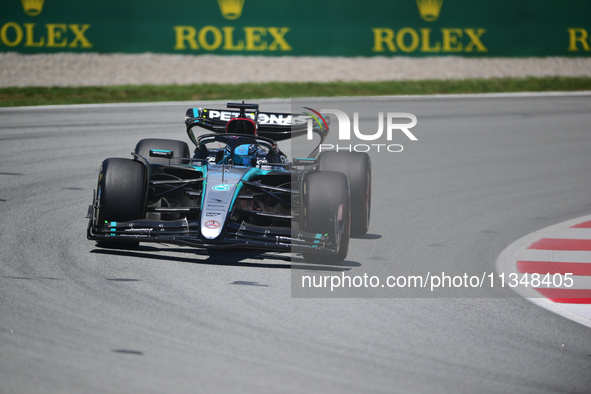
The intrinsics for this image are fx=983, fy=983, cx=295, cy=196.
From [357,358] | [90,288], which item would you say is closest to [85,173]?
[90,288]

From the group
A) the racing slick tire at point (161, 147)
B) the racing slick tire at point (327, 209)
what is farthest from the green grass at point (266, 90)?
the racing slick tire at point (327, 209)

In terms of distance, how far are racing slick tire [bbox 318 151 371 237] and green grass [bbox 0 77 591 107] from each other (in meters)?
10.3

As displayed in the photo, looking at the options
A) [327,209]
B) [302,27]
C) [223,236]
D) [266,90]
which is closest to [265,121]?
[327,209]

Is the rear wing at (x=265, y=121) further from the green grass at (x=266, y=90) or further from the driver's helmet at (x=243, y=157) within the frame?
the green grass at (x=266, y=90)

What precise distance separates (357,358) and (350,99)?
14242 millimetres

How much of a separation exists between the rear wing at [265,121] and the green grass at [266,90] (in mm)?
9240

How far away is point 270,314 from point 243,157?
9.16 ft

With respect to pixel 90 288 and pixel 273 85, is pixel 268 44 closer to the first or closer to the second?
pixel 273 85

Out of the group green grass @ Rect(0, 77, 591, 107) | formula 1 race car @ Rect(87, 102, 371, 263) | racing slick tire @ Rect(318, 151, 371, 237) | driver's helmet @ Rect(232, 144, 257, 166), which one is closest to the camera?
formula 1 race car @ Rect(87, 102, 371, 263)

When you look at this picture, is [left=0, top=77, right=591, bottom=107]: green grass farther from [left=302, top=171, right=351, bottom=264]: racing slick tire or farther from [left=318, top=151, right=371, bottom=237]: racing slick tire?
[left=302, top=171, right=351, bottom=264]: racing slick tire

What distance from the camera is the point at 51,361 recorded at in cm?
509

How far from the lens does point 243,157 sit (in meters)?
8.77

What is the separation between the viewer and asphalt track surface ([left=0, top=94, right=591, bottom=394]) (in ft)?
16.5

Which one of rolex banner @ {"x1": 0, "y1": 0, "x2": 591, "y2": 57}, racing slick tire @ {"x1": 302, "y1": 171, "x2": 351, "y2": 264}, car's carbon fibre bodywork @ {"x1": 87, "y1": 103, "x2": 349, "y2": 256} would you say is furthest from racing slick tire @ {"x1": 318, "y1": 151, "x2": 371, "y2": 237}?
rolex banner @ {"x1": 0, "y1": 0, "x2": 591, "y2": 57}
